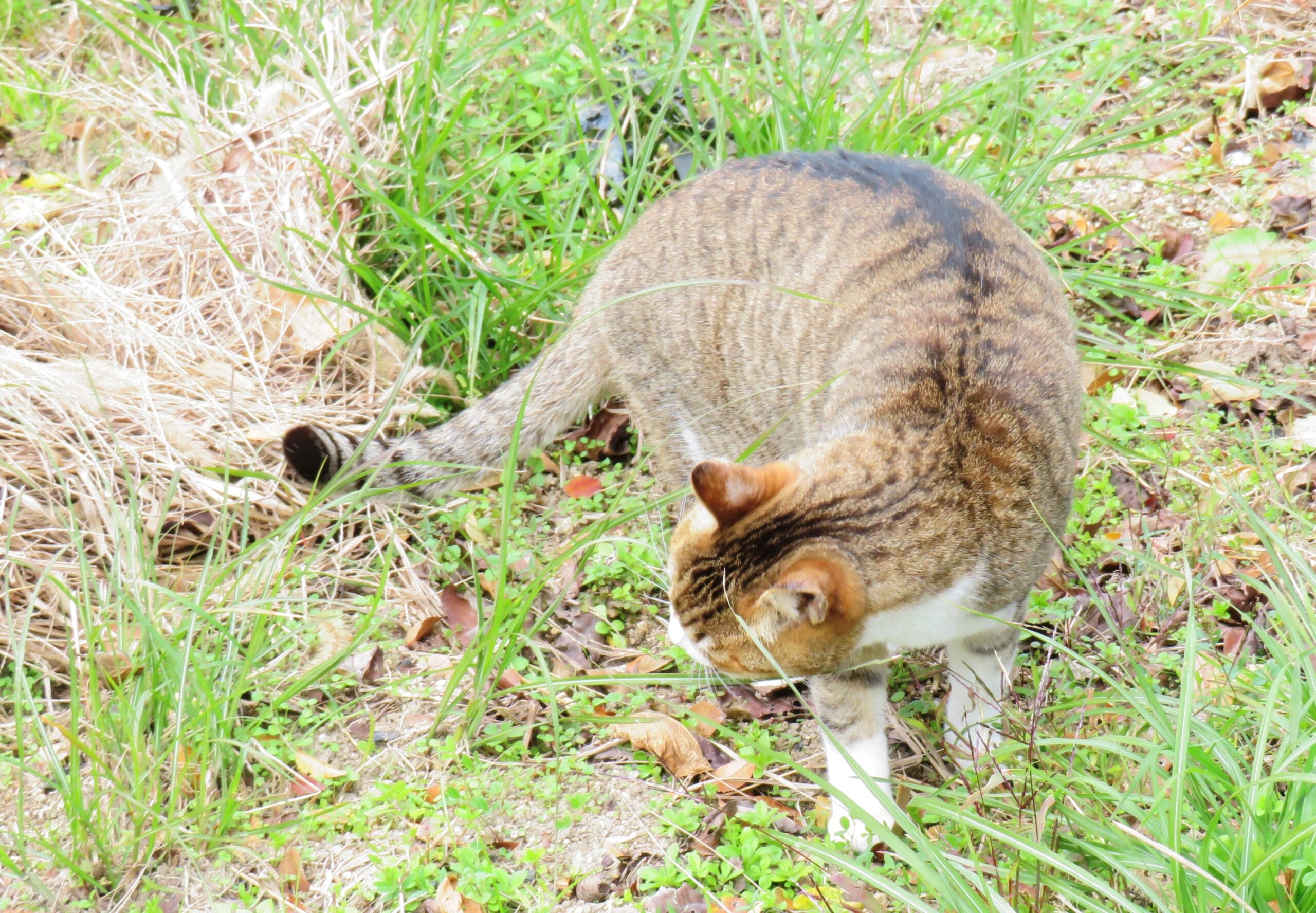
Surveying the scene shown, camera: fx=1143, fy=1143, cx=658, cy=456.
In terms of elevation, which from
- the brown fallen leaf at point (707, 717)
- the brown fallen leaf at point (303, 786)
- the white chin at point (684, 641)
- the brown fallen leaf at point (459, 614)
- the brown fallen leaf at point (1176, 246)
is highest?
the brown fallen leaf at point (1176, 246)

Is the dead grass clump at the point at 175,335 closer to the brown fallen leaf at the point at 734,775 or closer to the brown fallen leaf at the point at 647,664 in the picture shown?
the brown fallen leaf at the point at 647,664

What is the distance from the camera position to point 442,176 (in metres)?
4.11

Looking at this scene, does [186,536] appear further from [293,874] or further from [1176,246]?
[1176,246]

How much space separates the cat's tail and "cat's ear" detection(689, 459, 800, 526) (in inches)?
41.5

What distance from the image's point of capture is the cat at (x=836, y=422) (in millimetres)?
2473

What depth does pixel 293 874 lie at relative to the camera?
2.57m

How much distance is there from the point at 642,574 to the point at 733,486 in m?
1.05

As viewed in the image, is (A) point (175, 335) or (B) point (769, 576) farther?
(A) point (175, 335)

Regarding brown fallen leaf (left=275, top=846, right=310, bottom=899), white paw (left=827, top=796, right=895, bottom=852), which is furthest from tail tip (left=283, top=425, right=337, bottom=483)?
white paw (left=827, top=796, right=895, bottom=852)

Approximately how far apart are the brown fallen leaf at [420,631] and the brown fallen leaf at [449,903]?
2.91ft

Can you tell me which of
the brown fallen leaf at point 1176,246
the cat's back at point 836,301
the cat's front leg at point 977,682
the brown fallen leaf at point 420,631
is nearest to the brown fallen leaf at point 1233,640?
the cat's front leg at point 977,682

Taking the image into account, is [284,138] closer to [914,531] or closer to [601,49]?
[601,49]

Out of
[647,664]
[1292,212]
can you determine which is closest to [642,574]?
[647,664]

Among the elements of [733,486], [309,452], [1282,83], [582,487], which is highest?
[1282,83]
